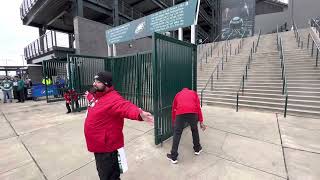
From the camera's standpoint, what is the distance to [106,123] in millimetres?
1948

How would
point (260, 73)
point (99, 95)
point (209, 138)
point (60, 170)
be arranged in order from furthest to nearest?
1. point (260, 73)
2. point (209, 138)
3. point (60, 170)
4. point (99, 95)

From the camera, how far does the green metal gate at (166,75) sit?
12.5ft

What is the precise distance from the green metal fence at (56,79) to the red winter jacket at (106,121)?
10.7 metres

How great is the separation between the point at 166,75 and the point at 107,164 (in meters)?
2.48

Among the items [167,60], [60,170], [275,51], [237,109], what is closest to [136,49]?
[275,51]

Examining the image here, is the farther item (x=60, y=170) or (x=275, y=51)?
(x=275, y=51)

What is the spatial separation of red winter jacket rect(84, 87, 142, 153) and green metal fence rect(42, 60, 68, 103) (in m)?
10.7

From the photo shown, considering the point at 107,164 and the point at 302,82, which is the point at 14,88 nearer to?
the point at 107,164

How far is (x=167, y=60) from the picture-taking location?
4094 millimetres

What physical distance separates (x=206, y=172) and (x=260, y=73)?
7924mm

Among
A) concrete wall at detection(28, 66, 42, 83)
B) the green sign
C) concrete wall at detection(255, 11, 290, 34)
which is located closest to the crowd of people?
concrete wall at detection(28, 66, 42, 83)

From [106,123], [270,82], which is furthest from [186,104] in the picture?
[270,82]

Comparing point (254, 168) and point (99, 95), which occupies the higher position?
point (99, 95)

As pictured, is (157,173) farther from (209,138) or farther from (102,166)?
(209,138)
